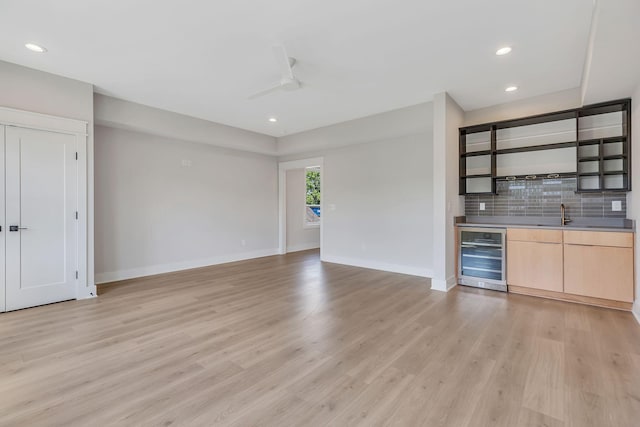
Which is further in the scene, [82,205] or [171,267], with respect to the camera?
[171,267]

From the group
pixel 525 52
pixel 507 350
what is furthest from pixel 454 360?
pixel 525 52

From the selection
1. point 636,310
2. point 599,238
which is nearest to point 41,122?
point 599,238

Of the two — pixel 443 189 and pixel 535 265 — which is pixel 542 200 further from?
pixel 443 189

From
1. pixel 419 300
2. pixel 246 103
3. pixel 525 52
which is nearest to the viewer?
pixel 525 52

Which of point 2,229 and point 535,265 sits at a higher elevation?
point 2,229

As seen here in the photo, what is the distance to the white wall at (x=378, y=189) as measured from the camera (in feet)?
16.7

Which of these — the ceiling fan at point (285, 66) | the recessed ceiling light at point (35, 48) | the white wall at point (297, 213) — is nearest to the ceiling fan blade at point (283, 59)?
the ceiling fan at point (285, 66)

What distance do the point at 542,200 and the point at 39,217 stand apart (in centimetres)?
662

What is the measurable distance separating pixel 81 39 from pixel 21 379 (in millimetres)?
2946

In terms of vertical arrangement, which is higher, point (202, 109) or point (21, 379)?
point (202, 109)

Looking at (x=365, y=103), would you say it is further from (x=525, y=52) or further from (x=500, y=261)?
(x=500, y=261)

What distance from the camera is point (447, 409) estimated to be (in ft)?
5.80

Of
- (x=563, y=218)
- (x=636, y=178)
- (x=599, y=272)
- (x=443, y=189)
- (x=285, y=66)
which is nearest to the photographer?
(x=285, y=66)

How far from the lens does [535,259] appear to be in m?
3.92
